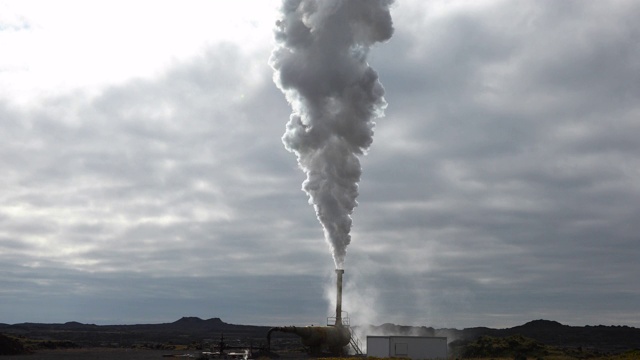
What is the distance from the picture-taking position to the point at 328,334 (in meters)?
72.8

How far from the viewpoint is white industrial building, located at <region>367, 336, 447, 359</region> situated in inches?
2763

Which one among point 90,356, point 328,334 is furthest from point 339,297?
point 90,356

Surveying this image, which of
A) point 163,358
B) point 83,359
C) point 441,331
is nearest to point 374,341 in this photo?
point 163,358

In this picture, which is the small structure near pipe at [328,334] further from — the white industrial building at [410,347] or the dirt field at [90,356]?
the dirt field at [90,356]

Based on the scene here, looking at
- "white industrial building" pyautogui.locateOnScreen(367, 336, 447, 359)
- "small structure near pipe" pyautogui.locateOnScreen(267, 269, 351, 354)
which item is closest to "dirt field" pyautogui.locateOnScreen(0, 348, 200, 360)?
"small structure near pipe" pyautogui.locateOnScreen(267, 269, 351, 354)

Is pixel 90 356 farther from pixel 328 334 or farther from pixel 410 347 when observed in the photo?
pixel 410 347

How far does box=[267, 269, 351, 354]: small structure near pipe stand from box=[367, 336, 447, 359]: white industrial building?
13.9 feet

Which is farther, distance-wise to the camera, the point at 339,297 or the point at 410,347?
the point at 339,297

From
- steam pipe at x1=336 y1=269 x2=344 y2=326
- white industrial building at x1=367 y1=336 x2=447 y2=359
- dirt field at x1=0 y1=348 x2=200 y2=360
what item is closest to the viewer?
white industrial building at x1=367 y1=336 x2=447 y2=359

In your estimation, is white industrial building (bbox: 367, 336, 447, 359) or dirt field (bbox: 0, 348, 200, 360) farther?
dirt field (bbox: 0, 348, 200, 360)

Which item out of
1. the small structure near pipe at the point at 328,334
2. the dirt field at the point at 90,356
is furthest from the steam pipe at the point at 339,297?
the dirt field at the point at 90,356

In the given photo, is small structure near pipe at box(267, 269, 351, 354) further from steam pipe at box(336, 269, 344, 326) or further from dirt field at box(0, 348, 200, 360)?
dirt field at box(0, 348, 200, 360)

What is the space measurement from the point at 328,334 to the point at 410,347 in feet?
30.1

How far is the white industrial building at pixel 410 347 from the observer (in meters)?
70.2
